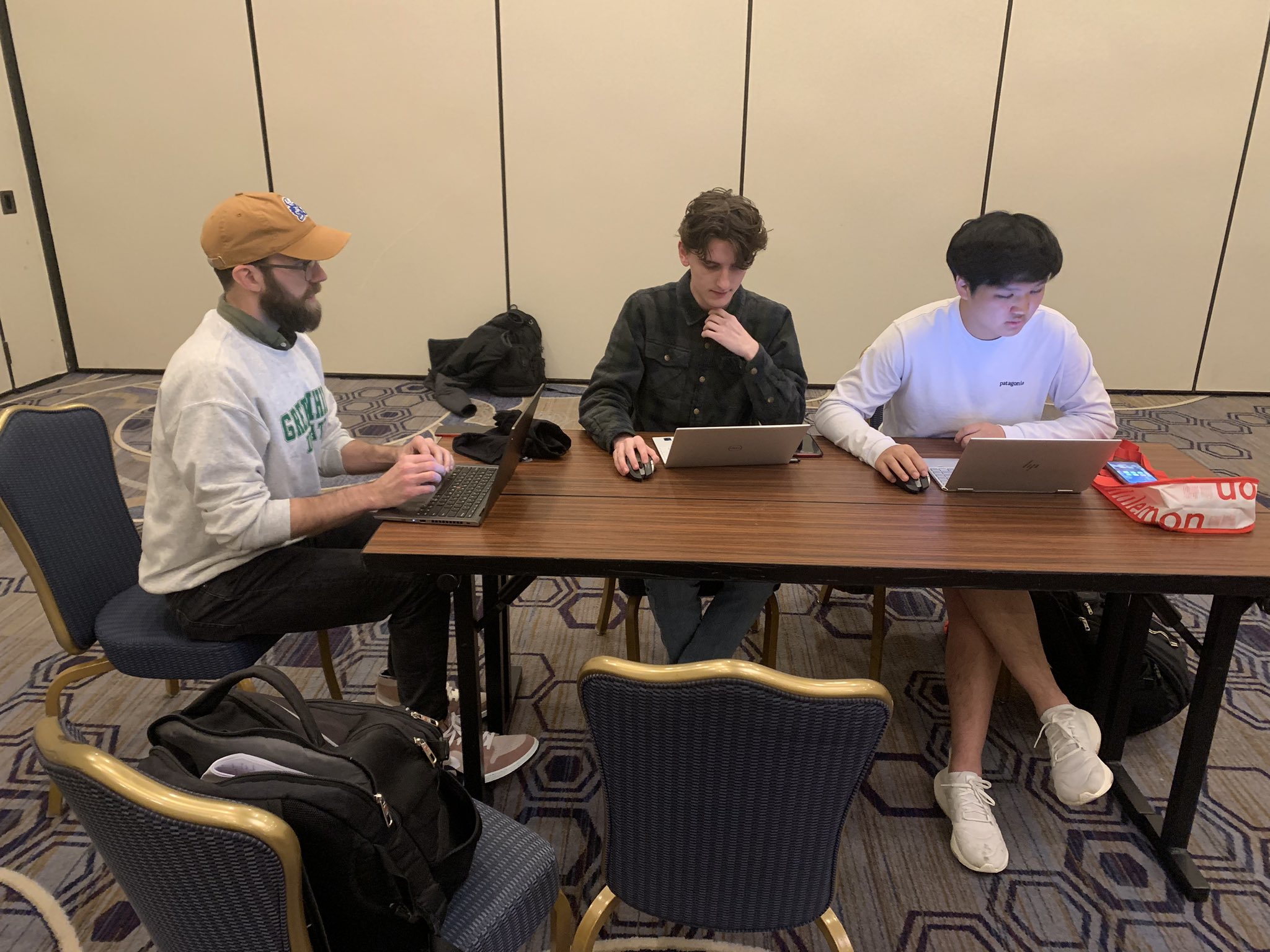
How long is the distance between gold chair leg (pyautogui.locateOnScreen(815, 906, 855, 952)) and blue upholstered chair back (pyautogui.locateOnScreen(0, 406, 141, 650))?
1487mm

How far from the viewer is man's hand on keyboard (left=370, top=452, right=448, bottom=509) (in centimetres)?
162

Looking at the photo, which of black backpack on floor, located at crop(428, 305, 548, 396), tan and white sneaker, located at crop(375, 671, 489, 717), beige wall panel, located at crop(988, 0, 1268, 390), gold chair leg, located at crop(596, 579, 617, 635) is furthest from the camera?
black backpack on floor, located at crop(428, 305, 548, 396)

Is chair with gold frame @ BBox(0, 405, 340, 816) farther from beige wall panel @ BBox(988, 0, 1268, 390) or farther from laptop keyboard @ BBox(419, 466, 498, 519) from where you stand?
beige wall panel @ BBox(988, 0, 1268, 390)

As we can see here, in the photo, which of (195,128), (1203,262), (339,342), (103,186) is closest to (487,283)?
(339,342)

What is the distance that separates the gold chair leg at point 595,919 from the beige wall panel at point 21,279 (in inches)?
177

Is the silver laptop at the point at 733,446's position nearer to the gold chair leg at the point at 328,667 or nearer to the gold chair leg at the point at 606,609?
the gold chair leg at the point at 606,609

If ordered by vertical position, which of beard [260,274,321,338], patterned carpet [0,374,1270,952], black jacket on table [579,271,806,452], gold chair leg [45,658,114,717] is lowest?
patterned carpet [0,374,1270,952]

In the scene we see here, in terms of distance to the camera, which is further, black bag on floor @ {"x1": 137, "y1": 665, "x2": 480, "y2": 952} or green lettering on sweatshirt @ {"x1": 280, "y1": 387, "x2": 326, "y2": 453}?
green lettering on sweatshirt @ {"x1": 280, "y1": 387, "x2": 326, "y2": 453}

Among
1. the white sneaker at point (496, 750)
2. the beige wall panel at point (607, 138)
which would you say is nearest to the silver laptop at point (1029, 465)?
the white sneaker at point (496, 750)

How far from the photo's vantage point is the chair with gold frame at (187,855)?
80 cm

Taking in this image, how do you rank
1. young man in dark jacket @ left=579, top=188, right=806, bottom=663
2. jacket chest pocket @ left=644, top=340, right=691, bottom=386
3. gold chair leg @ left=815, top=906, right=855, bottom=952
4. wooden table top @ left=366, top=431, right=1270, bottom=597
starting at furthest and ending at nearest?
A: jacket chest pocket @ left=644, top=340, right=691, bottom=386
young man in dark jacket @ left=579, top=188, right=806, bottom=663
wooden table top @ left=366, top=431, right=1270, bottom=597
gold chair leg @ left=815, top=906, right=855, bottom=952

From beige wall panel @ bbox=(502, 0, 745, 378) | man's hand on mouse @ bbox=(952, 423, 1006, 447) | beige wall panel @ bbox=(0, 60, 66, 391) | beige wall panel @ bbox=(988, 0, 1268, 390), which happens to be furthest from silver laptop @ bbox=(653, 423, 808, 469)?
beige wall panel @ bbox=(0, 60, 66, 391)

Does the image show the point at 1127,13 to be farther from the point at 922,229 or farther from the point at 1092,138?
the point at 922,229

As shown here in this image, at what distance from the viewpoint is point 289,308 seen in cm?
178
